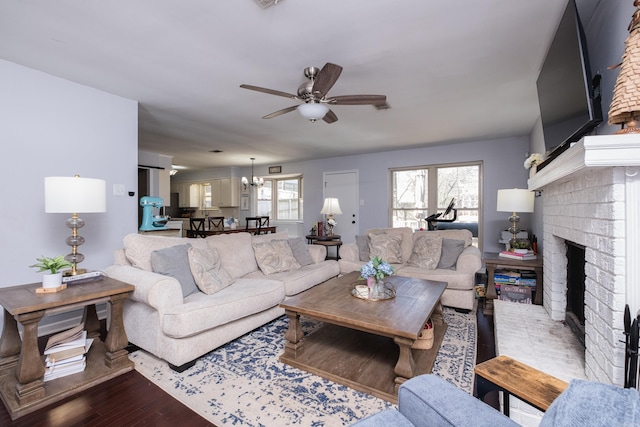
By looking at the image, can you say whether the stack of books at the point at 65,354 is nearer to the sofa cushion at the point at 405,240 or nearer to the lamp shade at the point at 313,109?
the lamp shade at the point at 313,109

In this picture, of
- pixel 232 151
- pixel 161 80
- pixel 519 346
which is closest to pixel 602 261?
pixel 519 346

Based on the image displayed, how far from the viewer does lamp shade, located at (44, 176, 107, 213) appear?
6.88ft

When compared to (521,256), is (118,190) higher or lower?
higher

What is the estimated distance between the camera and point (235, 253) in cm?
328

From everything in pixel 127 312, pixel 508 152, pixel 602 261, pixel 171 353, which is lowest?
pixel 171 353

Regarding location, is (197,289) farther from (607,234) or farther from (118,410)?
(607,234)

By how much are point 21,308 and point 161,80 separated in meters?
2.17

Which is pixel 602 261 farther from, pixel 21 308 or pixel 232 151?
pixel 232 151

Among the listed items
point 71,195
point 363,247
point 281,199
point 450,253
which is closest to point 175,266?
point 71,195

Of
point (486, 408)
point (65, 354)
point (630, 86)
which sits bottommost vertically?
point (65, 354)

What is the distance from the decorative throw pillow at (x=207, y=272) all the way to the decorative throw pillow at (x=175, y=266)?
51mm

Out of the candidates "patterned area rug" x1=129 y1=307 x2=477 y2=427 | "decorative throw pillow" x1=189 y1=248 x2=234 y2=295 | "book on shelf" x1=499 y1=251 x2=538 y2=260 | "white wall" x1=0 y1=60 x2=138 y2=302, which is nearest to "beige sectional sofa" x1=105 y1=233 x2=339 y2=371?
"decorative throw pillow" x1=189 y1=248 x2=234 y2=295

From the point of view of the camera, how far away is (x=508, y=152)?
16.9 feet

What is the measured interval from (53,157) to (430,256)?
418cm
